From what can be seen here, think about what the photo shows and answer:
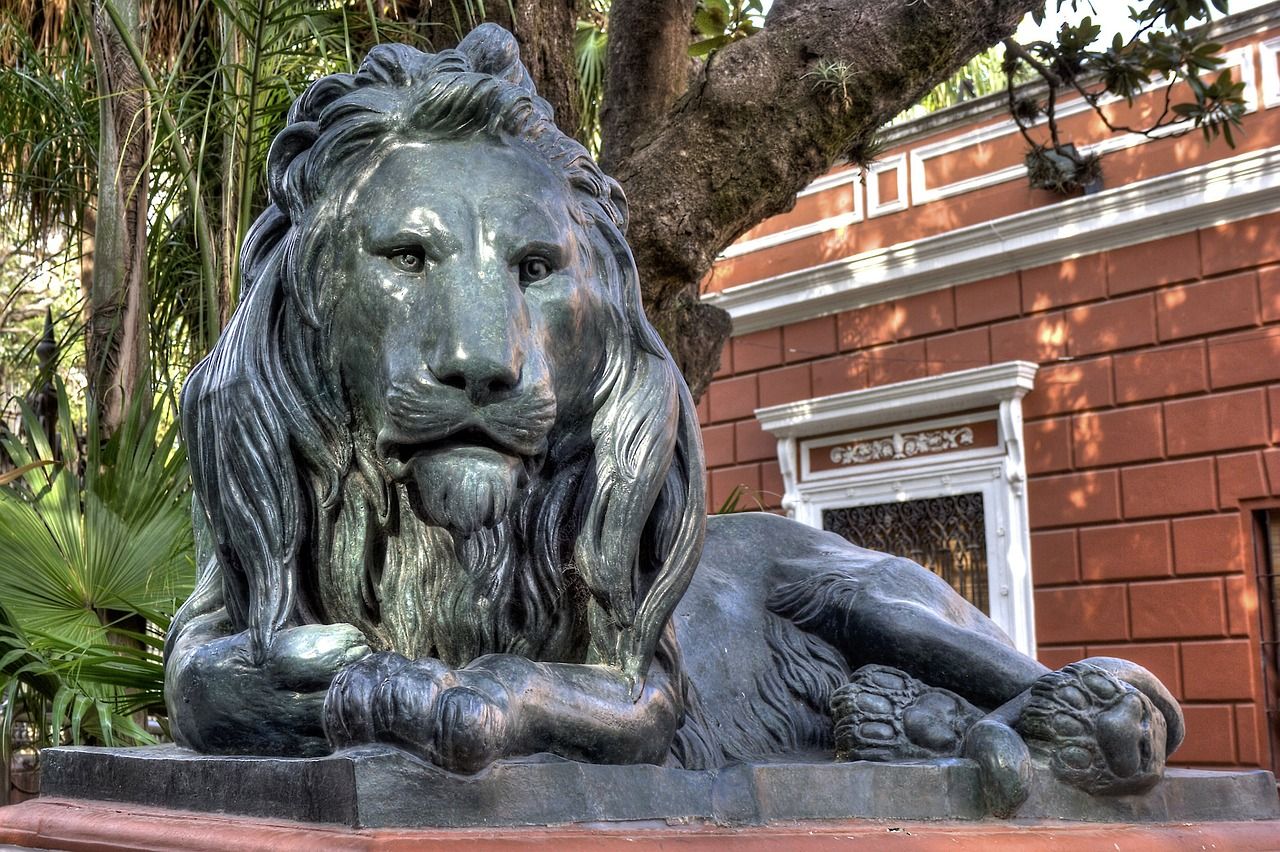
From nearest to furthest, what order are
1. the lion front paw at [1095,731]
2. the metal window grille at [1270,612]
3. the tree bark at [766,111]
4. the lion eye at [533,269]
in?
the lion eye at [533,269] < the lion front paw at [1095,731] < the tree bark at [766,111] < the metal window grille at [1270,612]

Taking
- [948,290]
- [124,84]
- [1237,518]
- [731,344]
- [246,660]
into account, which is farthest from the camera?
[731,344]

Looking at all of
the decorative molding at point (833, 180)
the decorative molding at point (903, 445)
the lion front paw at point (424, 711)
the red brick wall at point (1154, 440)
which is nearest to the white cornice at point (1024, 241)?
the red brick wall at point (1154, 440)

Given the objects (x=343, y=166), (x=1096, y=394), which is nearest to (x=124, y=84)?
(x=343, y=166)

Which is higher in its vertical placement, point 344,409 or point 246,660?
point 344,409

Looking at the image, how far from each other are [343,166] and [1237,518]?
31.7 feet

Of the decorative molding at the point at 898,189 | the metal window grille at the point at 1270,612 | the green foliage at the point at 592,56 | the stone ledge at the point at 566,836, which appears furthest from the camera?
the decorative molding at the point at 898,189

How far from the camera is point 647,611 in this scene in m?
1.74

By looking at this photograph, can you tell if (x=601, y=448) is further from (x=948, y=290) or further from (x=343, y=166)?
(x=948, y=290)

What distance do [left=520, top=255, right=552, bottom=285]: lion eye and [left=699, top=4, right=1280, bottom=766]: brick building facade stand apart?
7.72 m

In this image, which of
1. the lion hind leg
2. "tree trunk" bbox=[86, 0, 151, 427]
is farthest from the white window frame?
the lion hind leg

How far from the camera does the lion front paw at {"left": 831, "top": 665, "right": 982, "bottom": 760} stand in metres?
1.98

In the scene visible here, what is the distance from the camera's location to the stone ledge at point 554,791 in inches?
56.5

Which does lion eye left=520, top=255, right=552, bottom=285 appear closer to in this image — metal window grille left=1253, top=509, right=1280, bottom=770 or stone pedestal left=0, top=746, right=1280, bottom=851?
stone pedestal left=0, top=746, right=1280, bottom=851

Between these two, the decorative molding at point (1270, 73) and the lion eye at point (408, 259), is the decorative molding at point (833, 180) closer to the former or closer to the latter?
the decorative molding at point (1270, 73)
